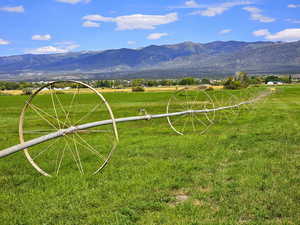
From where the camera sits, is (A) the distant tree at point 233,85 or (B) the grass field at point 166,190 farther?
(A) the distant tree at point 233,85

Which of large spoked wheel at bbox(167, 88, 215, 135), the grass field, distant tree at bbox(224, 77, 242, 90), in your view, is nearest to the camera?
the grass field

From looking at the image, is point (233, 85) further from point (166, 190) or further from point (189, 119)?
point (166, 190)

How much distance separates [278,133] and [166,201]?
8209 millimetres

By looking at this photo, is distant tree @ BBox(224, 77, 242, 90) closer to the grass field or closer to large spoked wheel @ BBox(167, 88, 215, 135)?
large spoked wheel @ BBox(167, 88, 215, 135)

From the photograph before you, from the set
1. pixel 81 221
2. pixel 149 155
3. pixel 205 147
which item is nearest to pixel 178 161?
pixel 149 155

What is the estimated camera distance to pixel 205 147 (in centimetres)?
986

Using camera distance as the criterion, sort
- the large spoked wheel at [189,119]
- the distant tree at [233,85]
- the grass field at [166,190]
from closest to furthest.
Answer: the grass field at [166,190]
the large spoked wheel at [189,119]
the distant tree at [233,85]

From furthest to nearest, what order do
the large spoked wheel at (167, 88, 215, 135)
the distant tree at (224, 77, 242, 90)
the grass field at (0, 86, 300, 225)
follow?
the distant tree at (224, 77, 242, 90) → the large spoked wheel at (167, 88, 215, 135) → the grass field at (0, 86, 300, 225)

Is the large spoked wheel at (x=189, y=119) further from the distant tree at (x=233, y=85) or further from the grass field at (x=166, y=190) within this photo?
the distant tree at (x=233, y=85)

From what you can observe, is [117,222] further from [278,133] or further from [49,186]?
[278,133]

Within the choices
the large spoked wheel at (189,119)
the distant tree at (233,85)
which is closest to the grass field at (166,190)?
the large spoked wheel at (189,119)

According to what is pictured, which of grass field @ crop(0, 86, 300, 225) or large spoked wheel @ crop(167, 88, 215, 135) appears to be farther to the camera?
large spoked wheel @ crop(167, 88, 215, 135)

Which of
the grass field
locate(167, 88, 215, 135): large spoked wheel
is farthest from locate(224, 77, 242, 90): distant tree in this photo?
the grass field

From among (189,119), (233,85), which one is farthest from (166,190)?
(233,85)
